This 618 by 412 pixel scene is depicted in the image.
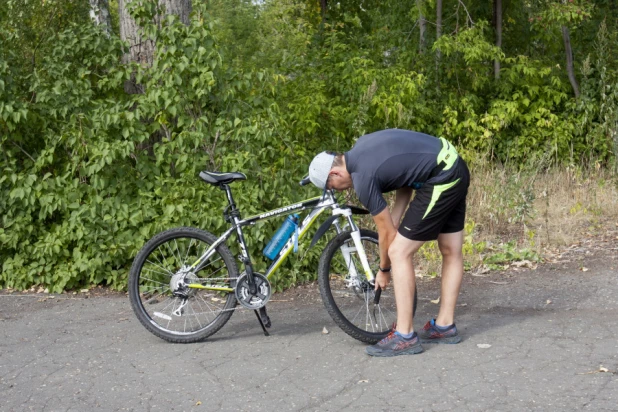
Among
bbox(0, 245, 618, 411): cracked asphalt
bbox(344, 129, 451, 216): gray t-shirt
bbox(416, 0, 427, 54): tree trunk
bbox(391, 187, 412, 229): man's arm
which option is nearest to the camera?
bbox(0, 245, 618, 411): cracked asphalt

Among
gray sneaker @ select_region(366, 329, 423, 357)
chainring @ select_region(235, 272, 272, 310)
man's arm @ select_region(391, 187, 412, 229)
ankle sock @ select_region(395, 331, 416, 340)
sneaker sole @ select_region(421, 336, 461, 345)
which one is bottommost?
sneaker sole @ select_region(421, 336, 461, 345)

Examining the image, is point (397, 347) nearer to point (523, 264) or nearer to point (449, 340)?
point (449, 340)

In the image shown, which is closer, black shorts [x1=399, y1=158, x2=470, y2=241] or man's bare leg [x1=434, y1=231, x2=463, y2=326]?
black shorts [x1=399, y1=158, x2=470, y2=241]

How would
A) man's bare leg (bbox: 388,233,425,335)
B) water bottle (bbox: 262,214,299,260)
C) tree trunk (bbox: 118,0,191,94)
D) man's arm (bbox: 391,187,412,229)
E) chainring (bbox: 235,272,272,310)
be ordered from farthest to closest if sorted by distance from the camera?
tree trunk (bbox: 118,0,191,94) < water bottle (bbox: 262,214,299,260) < chainring (bbox: 235,272,272,310) < man's arm (bbox: 391,187,412,229) < man's bare leg (bbox: 388,233,425,335)

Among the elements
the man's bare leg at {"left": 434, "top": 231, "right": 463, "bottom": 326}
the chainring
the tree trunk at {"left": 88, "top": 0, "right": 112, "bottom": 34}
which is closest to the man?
the man's bare leg at {"left": 434, "top": 231, "right": 463, "bottom": 326}

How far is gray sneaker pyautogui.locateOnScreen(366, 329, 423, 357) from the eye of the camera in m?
5.72

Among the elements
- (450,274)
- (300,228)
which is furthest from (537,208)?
(300,228)

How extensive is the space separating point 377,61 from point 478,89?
188 cm

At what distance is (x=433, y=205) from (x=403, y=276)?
0.52 meters

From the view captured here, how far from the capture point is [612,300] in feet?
22.5

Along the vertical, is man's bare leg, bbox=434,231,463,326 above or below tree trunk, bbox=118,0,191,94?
below

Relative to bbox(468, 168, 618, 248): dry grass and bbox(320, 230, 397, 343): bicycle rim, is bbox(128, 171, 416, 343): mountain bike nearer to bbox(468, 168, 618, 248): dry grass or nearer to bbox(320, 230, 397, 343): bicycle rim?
bbox(320, 230, 397, 343): bicycle rim

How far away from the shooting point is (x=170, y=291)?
21.8 feet

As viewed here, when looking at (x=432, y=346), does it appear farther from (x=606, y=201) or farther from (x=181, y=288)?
(x=606, y=201)
